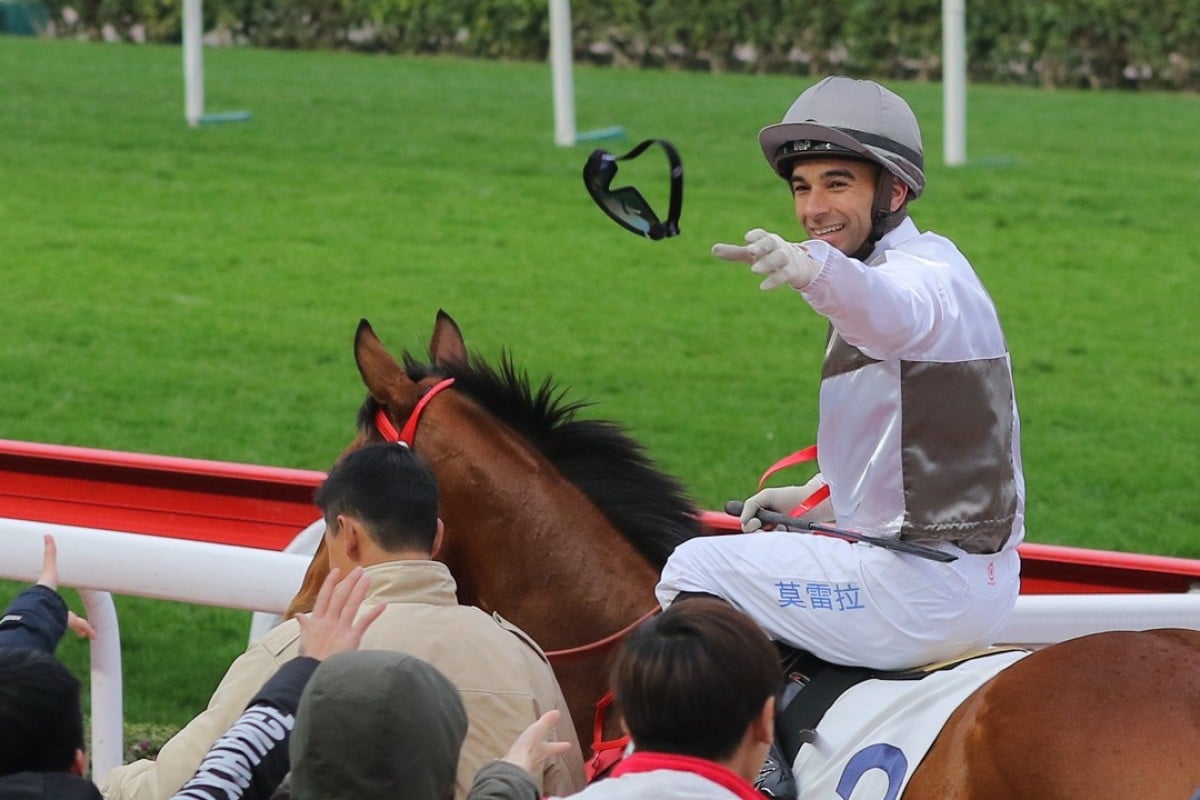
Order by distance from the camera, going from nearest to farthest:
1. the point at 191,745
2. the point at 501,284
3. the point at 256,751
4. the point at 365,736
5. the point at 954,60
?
1. the point at 365,736
2. the point at 256,751
3. the point at 191,745
4. the point at 501,284
5. the point at 954,60

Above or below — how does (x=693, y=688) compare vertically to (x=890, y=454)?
below

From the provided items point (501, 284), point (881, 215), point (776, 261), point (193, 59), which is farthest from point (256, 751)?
point (193, 59)

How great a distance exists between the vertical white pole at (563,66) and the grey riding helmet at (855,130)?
370 inches

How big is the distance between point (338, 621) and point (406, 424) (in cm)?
94

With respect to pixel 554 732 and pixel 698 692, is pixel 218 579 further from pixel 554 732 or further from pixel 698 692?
pixel 698 692

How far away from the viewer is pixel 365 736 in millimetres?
2123

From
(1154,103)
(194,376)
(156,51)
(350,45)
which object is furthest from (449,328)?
(350,45)

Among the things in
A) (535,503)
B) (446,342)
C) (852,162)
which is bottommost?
(535,503)

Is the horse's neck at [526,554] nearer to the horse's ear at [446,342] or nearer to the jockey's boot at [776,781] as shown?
the horse's ear at [446,342]

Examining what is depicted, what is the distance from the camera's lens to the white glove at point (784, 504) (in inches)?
134

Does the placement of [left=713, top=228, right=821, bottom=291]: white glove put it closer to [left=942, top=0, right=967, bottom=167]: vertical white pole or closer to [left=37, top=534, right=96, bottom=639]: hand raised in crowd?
[left=37, top=534, right=96, bottom=639]: hand raised in crowd

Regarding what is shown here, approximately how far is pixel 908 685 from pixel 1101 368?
635 cm

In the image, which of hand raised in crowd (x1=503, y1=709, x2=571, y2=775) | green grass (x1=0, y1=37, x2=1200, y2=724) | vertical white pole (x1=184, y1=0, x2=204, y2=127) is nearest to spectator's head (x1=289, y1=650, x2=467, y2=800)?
hand raised in crowd (x1=503, y1=709, x2=571, y2=775)

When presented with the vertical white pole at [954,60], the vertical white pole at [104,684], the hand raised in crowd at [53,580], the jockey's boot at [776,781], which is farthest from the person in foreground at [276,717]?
the vertical white pole at [954,60]
